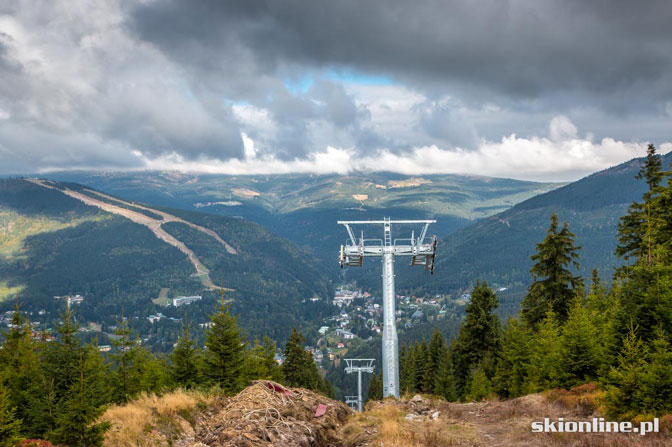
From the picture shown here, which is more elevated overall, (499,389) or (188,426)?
(188,426)

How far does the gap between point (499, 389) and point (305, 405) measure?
57.2 ft

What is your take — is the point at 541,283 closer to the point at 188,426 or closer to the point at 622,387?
the point at 622,387

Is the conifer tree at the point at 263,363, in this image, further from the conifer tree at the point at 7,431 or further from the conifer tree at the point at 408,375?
the conifer tree at the point at 7,431

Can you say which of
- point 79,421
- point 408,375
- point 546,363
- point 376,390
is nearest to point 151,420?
point 79,421

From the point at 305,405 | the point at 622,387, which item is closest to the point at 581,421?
the point at 622,387

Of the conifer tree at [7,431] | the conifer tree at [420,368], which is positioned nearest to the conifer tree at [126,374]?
the conifer tree at [7,431]

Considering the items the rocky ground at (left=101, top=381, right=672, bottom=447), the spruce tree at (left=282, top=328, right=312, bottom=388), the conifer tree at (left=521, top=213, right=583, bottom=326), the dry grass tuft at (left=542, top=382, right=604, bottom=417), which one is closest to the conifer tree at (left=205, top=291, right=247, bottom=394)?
the rocky ground at (left=101, top=381, right=672, bottom=447)

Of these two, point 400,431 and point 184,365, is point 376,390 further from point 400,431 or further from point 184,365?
point 400,431

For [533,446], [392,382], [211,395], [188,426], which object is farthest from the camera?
[392,382]

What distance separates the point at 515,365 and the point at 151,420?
1980 centimetres

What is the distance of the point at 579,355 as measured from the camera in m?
15.7

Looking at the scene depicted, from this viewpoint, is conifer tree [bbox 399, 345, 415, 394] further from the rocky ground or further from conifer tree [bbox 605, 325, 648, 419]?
conifer tree [bbox 605, 325, 648, 419]

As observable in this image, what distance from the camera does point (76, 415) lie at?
37.1ft

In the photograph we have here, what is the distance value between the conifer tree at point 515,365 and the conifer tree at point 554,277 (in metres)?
1.92
